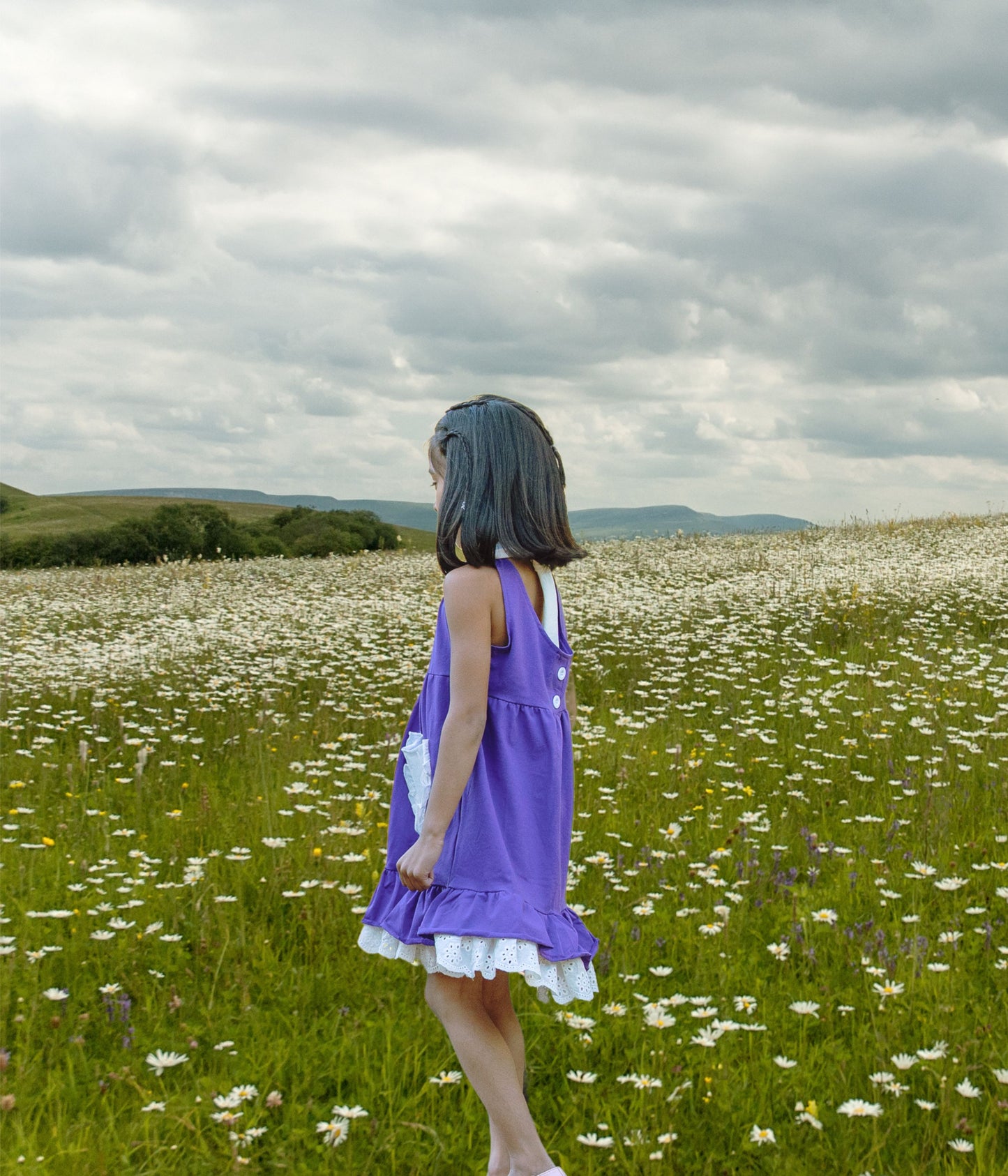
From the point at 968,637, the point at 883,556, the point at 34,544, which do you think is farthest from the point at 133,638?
the point at 34,544

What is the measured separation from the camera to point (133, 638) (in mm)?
10656

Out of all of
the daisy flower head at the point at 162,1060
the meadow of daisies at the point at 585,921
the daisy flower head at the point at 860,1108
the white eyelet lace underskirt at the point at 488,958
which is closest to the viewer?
the white eyelet lace underskirt at the point at 488,958

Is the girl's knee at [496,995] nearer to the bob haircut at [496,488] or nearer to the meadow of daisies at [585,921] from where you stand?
the meadow of daisies at [585,921]

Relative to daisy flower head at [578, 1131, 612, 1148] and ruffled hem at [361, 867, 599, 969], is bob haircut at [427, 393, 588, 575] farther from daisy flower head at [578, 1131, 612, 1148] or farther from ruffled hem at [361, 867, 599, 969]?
daisy flower head at [578, 1131, 612, 1148]

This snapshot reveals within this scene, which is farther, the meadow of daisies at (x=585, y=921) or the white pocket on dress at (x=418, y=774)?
the meadow of daisies at (x=585, y=921)

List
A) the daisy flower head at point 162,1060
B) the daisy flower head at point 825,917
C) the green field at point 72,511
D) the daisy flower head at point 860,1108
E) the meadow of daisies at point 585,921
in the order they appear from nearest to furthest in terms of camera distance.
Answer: the daisy flower head at point 860,1108, the meadow of daisies at point 585,921, the daisy flower head at point 162,1060, the daisy flower head at point 825,917, the green field at point 72,511

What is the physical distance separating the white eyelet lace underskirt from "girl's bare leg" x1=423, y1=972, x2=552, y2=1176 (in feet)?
0.19

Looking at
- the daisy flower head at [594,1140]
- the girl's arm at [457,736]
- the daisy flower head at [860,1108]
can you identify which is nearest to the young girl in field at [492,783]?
the girl's arm at [457,736]

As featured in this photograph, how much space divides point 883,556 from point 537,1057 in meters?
13.7

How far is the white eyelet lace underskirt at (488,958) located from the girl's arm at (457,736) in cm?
17

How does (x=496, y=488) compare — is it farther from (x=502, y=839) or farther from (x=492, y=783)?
(x=502, y=839)

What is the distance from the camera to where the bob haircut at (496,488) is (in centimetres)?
281

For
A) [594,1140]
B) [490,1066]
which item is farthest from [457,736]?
[594,1140]

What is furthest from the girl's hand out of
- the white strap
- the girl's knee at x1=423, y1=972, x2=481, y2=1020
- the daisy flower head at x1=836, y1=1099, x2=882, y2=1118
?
the daisy flower head at x1=836, y1=1099, x2=882, y2=1118
